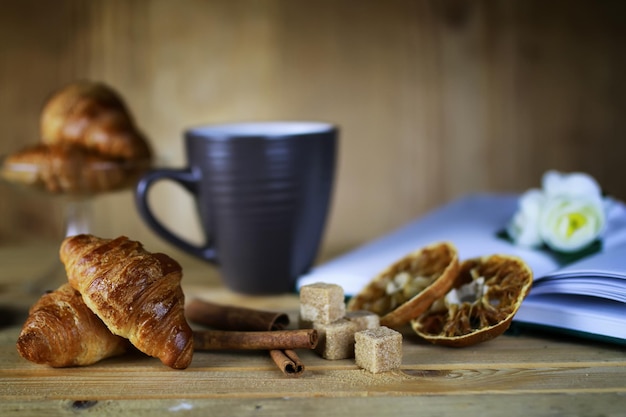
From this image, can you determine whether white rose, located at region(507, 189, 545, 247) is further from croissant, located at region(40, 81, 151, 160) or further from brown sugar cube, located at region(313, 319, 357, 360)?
croissant, located at region(40, 81, 151, 160)

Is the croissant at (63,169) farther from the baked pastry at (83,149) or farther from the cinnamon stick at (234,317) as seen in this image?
the cinnamon stick at (234,317)

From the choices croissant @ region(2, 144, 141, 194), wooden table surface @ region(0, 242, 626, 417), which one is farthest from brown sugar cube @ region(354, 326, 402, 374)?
croissant @ region(2, 144, 141, 194)

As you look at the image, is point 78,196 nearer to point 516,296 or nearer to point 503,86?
point 516,296

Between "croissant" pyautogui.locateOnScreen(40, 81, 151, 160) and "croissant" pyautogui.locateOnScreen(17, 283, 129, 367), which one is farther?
"croissant" pyautogui.locateOnScreen(40, 81, 151, 160)

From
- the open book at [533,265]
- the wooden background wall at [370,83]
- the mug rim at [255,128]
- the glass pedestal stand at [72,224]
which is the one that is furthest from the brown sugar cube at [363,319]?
the wooden background wall at [370,83]

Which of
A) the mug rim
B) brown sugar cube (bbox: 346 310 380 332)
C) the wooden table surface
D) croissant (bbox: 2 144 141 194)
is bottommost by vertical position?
the wooden table surface

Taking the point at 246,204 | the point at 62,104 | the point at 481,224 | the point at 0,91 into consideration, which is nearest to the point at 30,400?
the point at 246,204
